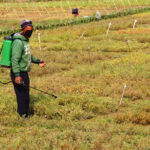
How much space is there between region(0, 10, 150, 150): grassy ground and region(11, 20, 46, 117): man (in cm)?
34

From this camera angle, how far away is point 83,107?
7715mm

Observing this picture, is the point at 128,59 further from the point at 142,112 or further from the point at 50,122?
the point at 50,122

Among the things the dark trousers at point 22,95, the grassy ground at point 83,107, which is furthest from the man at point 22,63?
the grassy ground at point 83,107

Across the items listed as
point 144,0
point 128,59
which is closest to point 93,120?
point 128,59

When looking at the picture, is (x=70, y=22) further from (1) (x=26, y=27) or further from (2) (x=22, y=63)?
(2) (x=22, y=63)

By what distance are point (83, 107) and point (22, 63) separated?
183cm

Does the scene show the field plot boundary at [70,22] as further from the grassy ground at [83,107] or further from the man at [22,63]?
the man at [22,63]

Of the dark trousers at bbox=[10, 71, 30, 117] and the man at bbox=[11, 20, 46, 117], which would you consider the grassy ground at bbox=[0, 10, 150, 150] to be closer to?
the dark trousers at bbox=[10, 71, 30, 117]

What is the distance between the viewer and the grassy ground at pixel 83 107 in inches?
222

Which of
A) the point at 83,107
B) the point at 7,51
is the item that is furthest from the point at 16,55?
the point at 83,107

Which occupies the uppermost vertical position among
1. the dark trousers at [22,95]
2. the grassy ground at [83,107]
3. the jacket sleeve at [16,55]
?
the jacket sleeve at [16,55]

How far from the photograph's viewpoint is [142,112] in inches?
276

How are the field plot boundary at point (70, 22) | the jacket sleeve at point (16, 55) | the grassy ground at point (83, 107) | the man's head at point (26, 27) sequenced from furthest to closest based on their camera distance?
the field plot boundary at point (70, 22), the man's head at point (26, 27), the jacket sleeve at point (16, 55), the grassy ground at point (83, 107)

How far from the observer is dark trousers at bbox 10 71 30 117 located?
6914 millimetres
